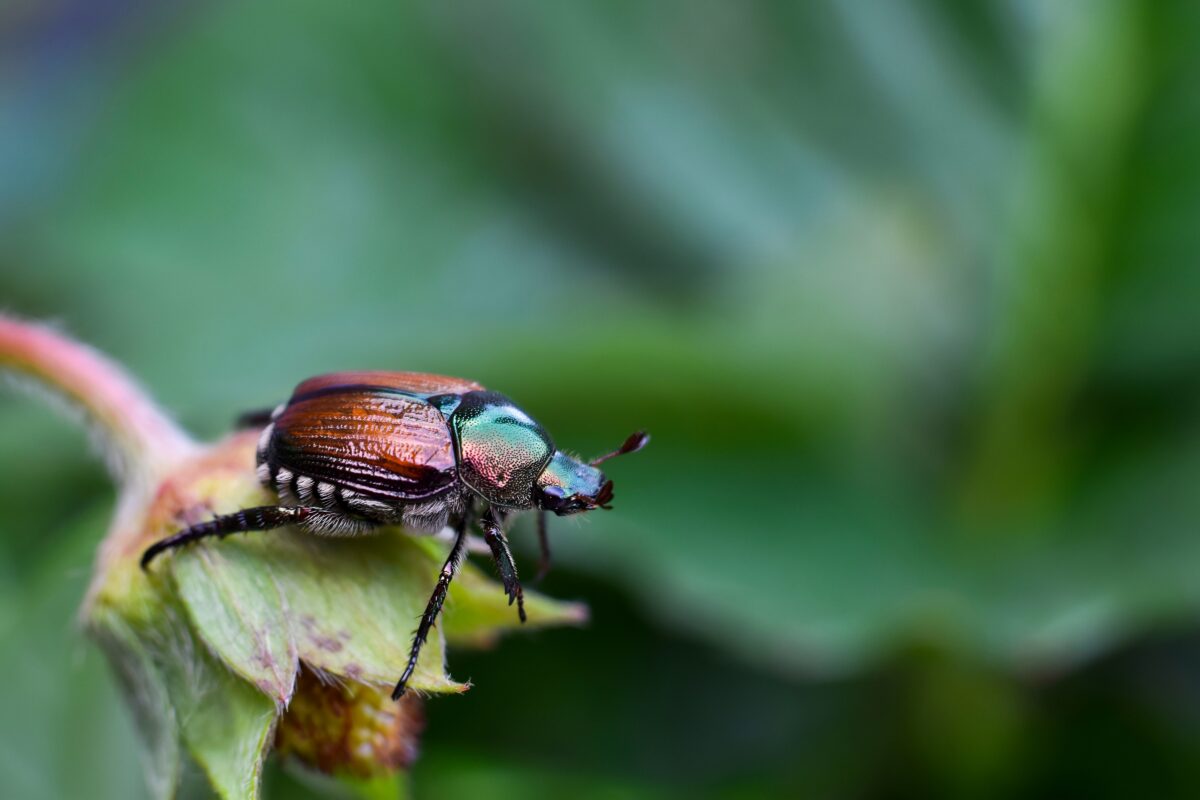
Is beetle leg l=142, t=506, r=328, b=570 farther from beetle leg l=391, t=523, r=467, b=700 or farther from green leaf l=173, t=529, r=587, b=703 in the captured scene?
beetle leg l=391, t=523, r=467, b=700

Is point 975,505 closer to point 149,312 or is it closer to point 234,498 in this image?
point 234,498

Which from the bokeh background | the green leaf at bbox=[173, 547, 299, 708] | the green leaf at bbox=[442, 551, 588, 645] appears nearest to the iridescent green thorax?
the green leaf at bbox=[442, 551, 588, 645]

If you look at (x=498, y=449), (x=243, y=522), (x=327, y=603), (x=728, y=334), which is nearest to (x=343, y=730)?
(x=327, y=603)

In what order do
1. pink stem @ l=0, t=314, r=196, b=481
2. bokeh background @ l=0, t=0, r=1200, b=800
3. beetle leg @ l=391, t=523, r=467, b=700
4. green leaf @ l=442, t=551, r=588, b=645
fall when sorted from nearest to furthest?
1. beetle leg @ l=391, t=523, r=467, b=700
2. green leaf @ l=442, t=551, r=588, b=645
3. pink stem @ l=0, t=314, r=196, b=481
4. bokeh background @ l=0, t=0, r=1200, b=800

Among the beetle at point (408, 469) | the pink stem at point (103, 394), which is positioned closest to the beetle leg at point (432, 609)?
the beetle at point (408, 469)

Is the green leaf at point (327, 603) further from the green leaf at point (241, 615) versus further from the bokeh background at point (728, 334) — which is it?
the bokeh background at point (728, 334)

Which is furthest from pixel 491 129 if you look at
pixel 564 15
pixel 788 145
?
pixel 788 145
